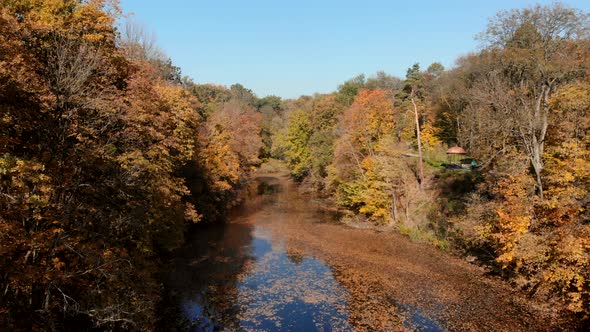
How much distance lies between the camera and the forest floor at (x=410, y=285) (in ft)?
52.5

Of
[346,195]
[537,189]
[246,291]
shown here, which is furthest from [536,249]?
[346,195]

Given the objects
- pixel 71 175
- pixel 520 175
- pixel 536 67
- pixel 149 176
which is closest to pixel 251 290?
pixel 149 176

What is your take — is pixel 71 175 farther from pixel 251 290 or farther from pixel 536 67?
pixel 536 67

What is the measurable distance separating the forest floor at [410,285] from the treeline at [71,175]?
10014 mm

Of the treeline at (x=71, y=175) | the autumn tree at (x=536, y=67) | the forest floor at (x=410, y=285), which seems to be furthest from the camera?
the autumn tree at (x=536, y=67)

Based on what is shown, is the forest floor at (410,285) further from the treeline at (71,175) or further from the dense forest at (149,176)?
the treeline at (71,175)

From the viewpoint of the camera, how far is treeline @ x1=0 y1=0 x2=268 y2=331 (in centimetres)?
1023

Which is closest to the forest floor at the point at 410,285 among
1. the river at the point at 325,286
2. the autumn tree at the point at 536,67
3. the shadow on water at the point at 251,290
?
the river at the point at 325,286

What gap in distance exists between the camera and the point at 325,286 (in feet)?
67.4

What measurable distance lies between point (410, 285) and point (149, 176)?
14090 millimetres

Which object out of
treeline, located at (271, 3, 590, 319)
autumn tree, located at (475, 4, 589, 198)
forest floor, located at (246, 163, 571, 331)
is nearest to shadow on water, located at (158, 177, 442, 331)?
forest floor, located at (246, 163, 571, 331)

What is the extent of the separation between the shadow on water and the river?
0.15ft

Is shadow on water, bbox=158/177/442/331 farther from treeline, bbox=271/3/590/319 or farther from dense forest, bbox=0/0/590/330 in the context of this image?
treeline, bbox=271/3/590/319

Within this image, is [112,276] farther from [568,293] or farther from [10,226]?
[568,293]
